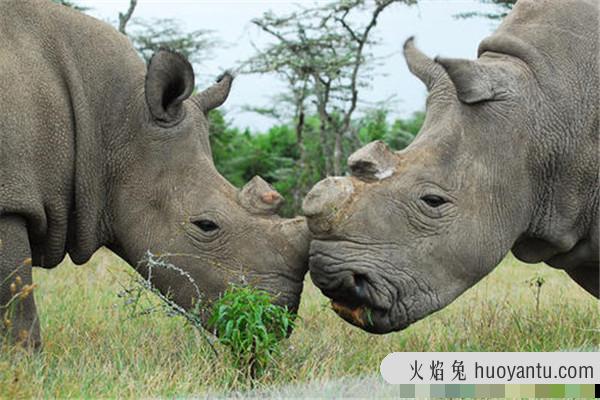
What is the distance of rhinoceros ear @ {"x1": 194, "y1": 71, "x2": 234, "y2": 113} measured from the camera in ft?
24.4

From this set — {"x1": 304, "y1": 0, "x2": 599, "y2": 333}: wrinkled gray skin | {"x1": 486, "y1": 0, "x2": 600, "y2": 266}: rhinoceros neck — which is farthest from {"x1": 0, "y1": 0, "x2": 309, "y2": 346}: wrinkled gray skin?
{"x1": 486, "y1": 0, "x2": 600, "y2": 266}: rhinoceros neck

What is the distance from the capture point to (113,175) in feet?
23.0

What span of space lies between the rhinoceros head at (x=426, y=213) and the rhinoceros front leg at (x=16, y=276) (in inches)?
69.2

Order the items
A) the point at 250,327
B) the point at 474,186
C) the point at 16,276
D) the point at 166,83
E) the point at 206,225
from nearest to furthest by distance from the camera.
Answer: the point at 250,327 → the point at 474,186 → the point at 16,276 → the point at 206,225 → the point at 166,83

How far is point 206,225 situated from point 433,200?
1573 millimetres

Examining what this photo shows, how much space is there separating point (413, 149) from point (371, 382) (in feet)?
4.33

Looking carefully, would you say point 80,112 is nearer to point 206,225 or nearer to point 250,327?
point 206,225

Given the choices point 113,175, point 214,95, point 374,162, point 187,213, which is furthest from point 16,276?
point 374,162

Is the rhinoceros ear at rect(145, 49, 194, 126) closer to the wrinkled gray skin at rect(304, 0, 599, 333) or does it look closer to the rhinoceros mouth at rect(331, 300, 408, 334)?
the wrinkled gray skin at rect(304, 0, 599, 333)

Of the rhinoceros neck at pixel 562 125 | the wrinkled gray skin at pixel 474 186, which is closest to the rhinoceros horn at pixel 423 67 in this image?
the wrinkled gray skin at pixel 474 186

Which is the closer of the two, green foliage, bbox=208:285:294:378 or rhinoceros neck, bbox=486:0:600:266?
green foliage, bbox=208:285:294:378

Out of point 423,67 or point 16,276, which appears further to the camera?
point 423,67

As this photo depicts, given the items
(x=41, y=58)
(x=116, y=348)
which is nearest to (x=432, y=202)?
(x=116, y=348)

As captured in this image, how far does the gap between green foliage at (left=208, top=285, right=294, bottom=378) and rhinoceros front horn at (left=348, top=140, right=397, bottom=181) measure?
0.88 metres
